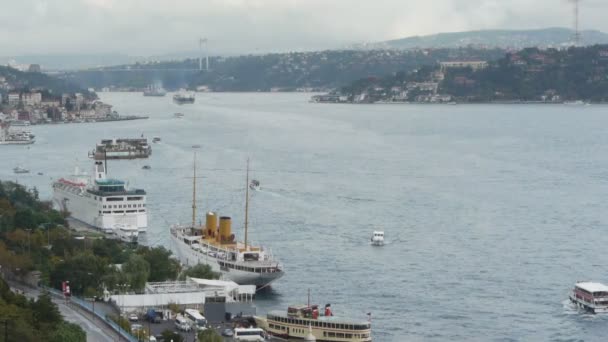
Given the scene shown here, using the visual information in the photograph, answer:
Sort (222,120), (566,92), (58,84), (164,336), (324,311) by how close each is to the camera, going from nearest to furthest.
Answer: (164,336), (324,311), (222,120), (566,92), (58,84)

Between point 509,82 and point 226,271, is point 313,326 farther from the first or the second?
point 509,82

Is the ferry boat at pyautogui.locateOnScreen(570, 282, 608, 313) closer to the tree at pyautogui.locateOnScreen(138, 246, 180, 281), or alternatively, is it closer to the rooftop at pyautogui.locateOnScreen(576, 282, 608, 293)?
the rooftop at pyautogui.locateOnScreen(576, 282, 608, 293)

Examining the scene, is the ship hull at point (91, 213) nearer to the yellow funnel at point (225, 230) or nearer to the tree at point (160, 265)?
the yellow funnel at point (225, 230)

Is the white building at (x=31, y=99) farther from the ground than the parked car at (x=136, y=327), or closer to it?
closer to it

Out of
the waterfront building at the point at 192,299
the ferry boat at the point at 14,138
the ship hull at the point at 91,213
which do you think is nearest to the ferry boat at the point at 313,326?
the waterfront building at the point at 192,299

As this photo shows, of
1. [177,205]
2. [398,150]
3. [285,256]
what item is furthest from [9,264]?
[398,150]

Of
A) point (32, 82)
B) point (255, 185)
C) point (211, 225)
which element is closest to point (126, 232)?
point (211, 225)

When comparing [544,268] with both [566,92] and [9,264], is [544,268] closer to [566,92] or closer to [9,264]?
[9,264]

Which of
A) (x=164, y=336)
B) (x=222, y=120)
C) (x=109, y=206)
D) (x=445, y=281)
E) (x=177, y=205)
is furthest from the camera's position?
(x=222, y=120)
